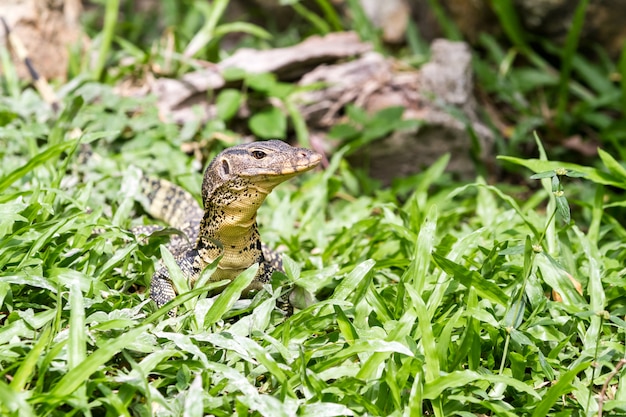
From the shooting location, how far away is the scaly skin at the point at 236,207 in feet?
12.6

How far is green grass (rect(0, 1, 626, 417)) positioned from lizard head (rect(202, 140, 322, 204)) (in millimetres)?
484

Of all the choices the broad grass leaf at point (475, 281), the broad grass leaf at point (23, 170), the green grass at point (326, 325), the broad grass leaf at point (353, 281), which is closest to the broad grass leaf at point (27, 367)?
the green grass at point (326, 325)

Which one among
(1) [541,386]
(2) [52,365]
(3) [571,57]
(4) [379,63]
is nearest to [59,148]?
(2) [52,365]

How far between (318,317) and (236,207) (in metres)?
0.75

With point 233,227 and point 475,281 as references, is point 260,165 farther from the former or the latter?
point 475,281

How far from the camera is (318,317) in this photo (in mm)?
3801

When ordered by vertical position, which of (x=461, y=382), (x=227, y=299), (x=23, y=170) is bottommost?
(x=461, y=382)

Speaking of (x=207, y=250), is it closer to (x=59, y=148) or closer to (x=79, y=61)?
(x=59, y=148)

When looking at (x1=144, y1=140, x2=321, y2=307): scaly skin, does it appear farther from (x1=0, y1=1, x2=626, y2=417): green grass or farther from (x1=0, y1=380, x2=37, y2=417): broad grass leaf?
(x1=0, y1=380, x2=37, y2=417): broad grass leaf

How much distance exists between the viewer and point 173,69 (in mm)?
7172

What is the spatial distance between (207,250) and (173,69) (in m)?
3.39

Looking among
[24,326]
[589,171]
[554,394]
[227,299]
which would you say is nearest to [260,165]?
[227,299]

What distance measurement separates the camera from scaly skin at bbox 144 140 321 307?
12.6 ft

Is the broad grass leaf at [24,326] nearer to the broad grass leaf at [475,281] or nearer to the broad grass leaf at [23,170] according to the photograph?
the broad grass leaf at [23,170]
